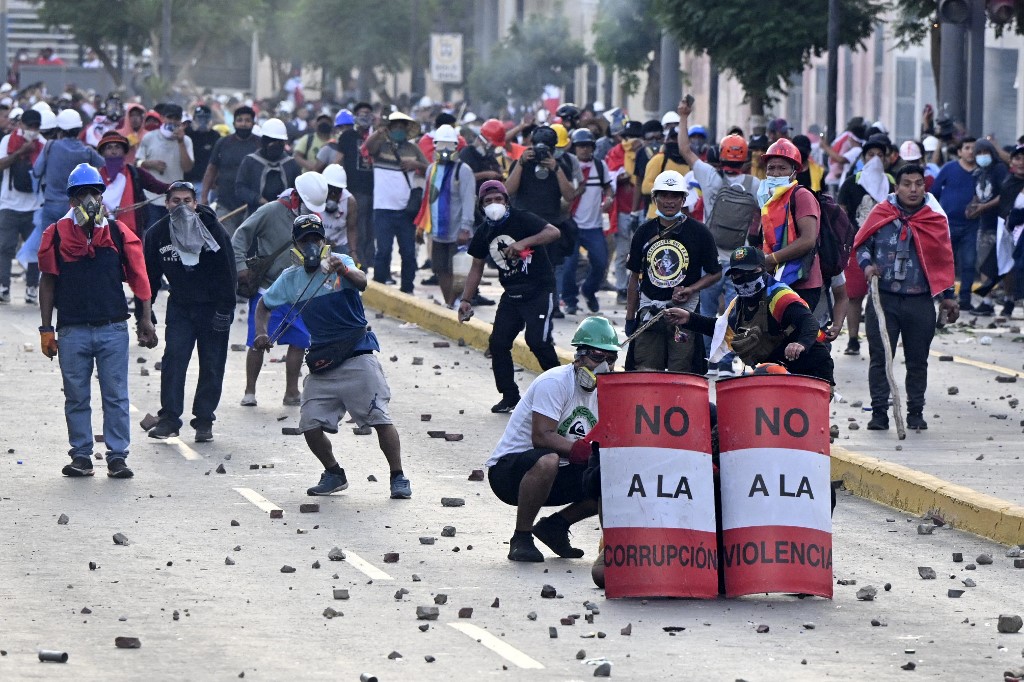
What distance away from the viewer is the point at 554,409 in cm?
1038

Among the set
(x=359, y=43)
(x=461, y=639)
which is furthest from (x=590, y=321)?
(x=359, y=43)

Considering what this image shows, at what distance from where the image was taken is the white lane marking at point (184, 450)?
13.8m

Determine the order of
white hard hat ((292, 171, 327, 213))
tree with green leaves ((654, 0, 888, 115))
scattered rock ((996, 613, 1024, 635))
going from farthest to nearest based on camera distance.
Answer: tree with green leaves ((654, 0, 888, 115))
white hard hat ((292, 171, 327, 213))
scattered rock ((996, 613, 1024, 635))

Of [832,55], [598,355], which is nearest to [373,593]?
[598,355]

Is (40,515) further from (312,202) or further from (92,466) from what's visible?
(312,202)

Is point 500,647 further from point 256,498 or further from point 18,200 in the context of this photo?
point 18,200

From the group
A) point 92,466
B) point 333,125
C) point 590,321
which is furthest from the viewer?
point 333,125

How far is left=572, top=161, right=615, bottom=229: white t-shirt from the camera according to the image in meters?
20.7

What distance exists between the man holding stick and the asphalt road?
3.80 feet

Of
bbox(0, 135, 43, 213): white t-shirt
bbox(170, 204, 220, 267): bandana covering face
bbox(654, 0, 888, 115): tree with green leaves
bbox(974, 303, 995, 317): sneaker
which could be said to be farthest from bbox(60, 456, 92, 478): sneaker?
bbox(654, 0, 888, 115): tree with green leaves

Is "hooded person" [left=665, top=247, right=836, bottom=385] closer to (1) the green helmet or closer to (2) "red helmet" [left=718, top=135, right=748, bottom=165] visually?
(1) the green helmet

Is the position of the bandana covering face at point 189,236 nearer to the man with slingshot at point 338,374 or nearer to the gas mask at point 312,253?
the gas mask at point 312,253

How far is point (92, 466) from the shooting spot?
13148 mm

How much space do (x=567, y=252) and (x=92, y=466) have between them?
6.73 metres
